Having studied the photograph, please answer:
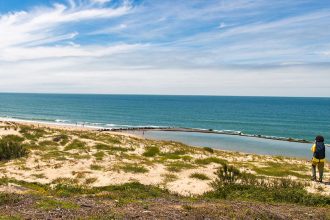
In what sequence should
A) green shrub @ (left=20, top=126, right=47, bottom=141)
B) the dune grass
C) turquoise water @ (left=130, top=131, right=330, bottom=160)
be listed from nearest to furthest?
1. the dune grass
2. green shrub @ (left=20, top=126, right=47, bottom=141)
3. turquoise water @ (left=130, top=131, right=330, bottom=160)

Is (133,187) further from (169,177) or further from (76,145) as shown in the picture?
(76,145)

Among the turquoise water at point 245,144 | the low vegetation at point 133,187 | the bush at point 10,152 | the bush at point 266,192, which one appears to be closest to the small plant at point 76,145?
the low vegetation at point 133,187

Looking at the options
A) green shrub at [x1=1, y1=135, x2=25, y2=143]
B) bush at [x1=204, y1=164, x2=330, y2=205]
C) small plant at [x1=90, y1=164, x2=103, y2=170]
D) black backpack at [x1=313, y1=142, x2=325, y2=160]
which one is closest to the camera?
bush at [x1=204, y1=164, x2=330, y2=205]

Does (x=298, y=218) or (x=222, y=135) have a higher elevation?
(x=298, y=218)

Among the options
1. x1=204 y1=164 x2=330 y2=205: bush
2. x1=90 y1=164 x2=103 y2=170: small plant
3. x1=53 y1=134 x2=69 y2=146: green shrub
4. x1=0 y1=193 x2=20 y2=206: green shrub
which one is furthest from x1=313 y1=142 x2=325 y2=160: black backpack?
x1=53 y1=134 x2=69 y2=146: green shrub

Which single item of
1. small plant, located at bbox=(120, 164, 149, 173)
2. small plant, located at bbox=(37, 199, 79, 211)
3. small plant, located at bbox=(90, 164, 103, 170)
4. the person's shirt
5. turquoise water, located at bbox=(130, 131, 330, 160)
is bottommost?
turquoise water, located at bbox=(130, 131, 330, 160)

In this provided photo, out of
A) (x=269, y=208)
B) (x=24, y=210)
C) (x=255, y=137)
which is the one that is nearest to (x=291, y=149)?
(x=255, y=137)

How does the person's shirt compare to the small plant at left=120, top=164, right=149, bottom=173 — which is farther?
the small plant at left=120, top=164, right=149, bottom=173

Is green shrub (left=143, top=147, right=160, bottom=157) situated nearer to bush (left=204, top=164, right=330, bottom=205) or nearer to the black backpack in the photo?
bush (left=204, top=164, right=330, bottom=205)

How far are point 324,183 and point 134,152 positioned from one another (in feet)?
63.9

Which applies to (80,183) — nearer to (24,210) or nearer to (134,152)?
(24,210)

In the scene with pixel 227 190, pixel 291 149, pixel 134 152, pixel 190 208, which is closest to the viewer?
pixel 190 208

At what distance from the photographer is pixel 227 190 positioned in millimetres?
17781

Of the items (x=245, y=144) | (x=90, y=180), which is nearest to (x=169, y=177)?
(x=90, y=180)
